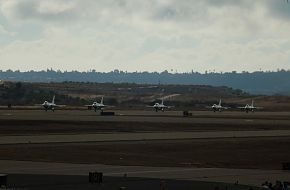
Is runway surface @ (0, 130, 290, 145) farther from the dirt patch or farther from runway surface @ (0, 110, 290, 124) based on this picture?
runway surface @ (0, 110, 290, 124)

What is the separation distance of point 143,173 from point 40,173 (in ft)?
26.2

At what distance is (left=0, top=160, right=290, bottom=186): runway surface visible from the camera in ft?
157

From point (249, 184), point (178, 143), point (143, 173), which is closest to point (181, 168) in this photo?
point (143, 173)

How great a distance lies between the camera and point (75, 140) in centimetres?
7494

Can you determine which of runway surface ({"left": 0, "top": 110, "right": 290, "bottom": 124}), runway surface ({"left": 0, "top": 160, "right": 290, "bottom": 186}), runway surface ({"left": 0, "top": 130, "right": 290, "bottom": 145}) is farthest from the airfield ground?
runway surface ({"left": 0, "top": 110, "right": 290, "bottom": 124})

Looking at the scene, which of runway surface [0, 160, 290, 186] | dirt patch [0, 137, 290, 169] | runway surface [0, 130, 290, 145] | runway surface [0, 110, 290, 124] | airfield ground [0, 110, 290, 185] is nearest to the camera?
runway surface [0, 160, 290, 186]

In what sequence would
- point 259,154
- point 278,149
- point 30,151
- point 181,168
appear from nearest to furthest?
point 181,168 → point 30,151 → point 259,154 → point 278,149

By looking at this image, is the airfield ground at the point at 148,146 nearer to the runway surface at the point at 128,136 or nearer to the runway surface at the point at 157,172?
the runway surface at the point at 128,136

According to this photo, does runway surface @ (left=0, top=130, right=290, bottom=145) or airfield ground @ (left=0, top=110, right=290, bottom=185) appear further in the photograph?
runway surface @ (left=0, top=130, right=290, bottom=145)

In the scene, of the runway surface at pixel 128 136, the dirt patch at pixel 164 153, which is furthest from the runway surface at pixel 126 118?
the dirt patch at pixel 164 153

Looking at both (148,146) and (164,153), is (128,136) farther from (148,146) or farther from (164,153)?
(164,153)

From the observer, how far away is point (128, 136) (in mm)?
82812

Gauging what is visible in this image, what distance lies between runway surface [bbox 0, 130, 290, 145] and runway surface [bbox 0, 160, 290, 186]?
18.4 m

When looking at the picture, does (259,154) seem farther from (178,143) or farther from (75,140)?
(75,140)
